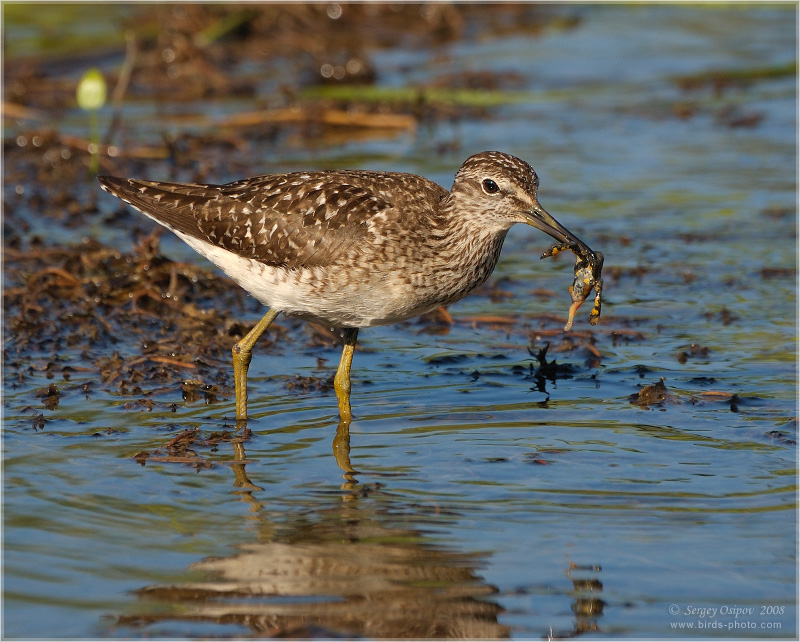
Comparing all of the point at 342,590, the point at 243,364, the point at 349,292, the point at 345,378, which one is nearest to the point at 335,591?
the point at 342,590

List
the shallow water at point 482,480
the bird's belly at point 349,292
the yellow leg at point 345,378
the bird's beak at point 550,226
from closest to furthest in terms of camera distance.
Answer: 1. the shallow water at point 482,480
2. the bird's beak at point 550,226
3. the bird's belly at point 349,292
4. the yellow leg at point 345,378

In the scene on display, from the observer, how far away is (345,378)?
8430mm

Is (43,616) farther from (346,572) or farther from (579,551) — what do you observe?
(579,551)

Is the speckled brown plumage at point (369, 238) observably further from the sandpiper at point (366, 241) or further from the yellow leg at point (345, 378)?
the yellow leg at point (345, 378)

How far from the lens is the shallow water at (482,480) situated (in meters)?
5.66

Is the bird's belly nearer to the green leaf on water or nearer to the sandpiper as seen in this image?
the sandpiper

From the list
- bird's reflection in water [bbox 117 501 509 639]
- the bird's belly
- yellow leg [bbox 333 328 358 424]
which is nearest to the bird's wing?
the bird's belly

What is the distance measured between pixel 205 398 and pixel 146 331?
1547mm

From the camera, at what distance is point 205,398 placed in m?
8.62

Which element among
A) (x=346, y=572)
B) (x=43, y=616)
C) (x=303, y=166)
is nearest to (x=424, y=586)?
(x=346, y=572)

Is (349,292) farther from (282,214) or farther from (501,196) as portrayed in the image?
(501,196)

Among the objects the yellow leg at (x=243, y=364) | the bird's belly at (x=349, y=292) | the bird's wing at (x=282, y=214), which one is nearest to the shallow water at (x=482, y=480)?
the yellow leg at (x=243, y=364)

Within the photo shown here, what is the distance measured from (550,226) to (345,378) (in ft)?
6.18

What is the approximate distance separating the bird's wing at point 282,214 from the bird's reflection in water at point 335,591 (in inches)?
92.8
